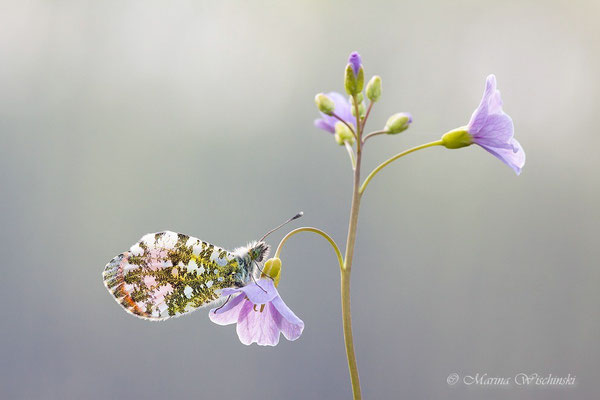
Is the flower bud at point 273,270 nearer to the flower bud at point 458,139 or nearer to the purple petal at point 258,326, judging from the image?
the purple petal at point 258,326

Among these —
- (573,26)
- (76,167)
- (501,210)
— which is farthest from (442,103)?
(76,167)

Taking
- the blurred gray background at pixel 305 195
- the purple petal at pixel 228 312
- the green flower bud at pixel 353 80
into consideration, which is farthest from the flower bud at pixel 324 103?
the blurred gray background at pixel 305 195

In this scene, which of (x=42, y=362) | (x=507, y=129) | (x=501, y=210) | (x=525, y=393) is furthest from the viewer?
(x=501, y=210)

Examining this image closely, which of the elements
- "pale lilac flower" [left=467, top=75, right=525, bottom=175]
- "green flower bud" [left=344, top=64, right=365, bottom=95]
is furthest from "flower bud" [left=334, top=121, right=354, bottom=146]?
"pale lilac flower" [left=467, top=75, right=525, bottom=175]

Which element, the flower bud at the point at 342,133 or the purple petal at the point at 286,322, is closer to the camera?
the purple petal at the point at 286,322

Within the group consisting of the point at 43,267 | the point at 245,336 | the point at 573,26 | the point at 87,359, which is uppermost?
the point at 573,26

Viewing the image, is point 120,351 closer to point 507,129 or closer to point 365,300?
point 365,300

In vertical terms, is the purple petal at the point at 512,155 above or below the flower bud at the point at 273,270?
above

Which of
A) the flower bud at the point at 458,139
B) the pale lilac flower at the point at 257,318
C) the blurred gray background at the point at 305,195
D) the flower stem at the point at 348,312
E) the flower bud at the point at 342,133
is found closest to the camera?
the flower stem at the point at 348,312

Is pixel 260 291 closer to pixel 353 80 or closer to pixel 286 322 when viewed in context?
pixel 286 322
